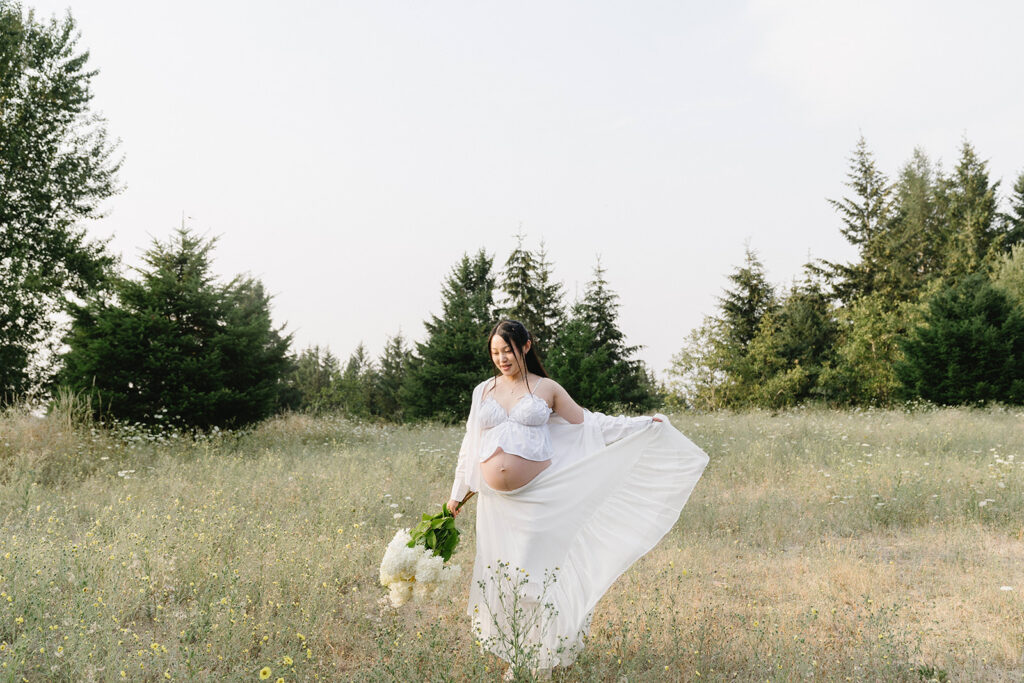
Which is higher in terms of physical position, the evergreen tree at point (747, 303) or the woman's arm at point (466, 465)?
the evergreen tree at point (747, 303)

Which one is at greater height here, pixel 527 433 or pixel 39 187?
pixel 39 187

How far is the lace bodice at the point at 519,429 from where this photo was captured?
13.4 feet

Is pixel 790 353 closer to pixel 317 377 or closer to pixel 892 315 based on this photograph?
pixel 892 315

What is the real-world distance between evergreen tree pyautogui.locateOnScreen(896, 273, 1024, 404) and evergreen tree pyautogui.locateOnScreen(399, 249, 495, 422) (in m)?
15.0

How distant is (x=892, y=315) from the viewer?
30094mm

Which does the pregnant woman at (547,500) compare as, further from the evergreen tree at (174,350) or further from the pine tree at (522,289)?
the pine tree at (522,289)

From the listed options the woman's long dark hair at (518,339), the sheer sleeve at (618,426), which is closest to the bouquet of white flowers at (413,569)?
the woman's long dark hair at (518,339)

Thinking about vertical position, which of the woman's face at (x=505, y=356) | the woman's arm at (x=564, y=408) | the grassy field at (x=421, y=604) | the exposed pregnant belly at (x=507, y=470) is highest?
the woman's face at (x=505, y=356)

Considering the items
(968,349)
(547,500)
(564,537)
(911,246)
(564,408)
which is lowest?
(564,537)

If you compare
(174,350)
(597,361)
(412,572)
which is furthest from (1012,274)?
(412,572)

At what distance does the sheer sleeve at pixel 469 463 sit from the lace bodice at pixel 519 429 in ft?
0.19

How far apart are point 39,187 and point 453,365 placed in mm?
14296

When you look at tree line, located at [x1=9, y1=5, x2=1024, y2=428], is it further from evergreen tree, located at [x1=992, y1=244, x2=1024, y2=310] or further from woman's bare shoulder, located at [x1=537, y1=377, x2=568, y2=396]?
woman's bare shoulder, located at [x1=537, y1=377, x2=568, y2=396]

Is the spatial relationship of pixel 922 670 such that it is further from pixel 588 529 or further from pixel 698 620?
pixel 588 529
